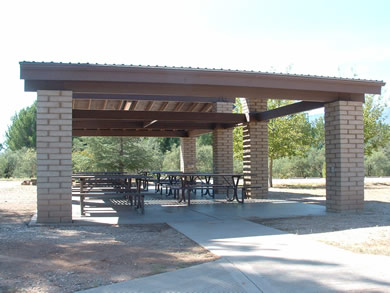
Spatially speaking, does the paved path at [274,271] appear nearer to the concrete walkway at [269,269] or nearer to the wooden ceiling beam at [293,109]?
the concrete walkway at [269,269]

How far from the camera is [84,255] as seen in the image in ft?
18.6

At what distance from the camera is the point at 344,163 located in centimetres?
1016

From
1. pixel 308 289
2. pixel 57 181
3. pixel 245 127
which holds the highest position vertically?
pixel 245 127

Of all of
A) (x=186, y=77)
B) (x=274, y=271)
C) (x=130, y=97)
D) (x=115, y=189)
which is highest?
(x=130, y=97)

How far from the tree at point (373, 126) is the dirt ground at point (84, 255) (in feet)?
56.3

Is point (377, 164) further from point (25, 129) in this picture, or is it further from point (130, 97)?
point (25, 129)

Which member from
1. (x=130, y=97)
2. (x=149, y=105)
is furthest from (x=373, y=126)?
(x=130, y=97)

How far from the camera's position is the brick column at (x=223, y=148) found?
1625cm

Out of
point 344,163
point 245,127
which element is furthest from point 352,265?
point 245,127

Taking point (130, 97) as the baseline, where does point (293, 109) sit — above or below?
below

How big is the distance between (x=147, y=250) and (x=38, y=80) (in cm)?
455

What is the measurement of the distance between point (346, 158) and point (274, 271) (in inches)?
242

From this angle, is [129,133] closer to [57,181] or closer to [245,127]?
[245,127]

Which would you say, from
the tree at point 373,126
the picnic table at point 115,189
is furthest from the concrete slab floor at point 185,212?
the tree at point 373,126
